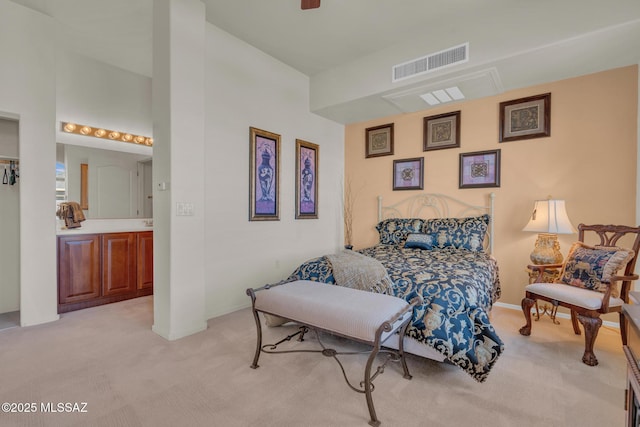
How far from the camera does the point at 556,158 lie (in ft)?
10.4

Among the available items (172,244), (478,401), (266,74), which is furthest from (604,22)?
(172,244)

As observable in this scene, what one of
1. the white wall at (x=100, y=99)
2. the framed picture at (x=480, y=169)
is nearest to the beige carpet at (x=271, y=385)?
the framed picture at (x=480, y=169)

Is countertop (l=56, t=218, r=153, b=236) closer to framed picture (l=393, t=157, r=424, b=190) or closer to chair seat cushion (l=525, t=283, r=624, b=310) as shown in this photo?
framed picture (l=393, t=157, r=424, b=190)

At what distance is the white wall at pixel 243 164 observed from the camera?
119 inches

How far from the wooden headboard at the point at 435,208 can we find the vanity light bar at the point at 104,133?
3553 millimetres

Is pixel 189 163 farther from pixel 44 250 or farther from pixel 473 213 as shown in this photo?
pixel 473 213

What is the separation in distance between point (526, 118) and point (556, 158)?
1.83 feet

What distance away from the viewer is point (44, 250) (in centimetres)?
284

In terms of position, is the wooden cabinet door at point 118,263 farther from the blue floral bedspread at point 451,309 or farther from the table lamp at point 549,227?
the table lamp at point 549,227

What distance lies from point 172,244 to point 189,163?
2.40 feet

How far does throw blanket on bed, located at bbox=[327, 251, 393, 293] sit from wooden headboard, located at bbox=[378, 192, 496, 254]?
→ 6.33ft

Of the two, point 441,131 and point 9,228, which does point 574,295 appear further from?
point 9,228

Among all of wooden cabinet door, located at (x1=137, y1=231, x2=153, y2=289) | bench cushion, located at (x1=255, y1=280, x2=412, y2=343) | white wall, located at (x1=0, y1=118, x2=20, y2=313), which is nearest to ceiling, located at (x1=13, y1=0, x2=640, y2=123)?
white wall, located at (x1=0, y1=118, x2=20, y2=313)

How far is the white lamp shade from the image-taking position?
2.81 meters
